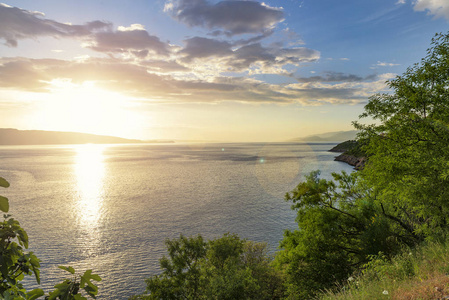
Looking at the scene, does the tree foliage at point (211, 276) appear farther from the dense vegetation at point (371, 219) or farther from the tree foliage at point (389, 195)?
the tree foliage at point (389, 195)

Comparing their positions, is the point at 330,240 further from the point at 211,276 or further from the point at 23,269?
the point at 23,269

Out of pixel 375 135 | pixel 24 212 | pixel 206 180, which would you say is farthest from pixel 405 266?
pixel 206 180

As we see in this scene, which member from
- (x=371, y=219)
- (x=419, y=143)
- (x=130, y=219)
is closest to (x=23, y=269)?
(x=419, y=143)

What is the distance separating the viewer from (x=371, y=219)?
2548cm

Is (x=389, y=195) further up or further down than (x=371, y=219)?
further up

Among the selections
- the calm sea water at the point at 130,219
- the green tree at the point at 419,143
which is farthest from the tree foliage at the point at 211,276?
the green tree at the point at 419,143

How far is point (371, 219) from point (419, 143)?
30.8 ft

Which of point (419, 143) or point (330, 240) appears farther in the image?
point (330, 240)

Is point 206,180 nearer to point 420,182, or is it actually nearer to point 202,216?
point 202,216

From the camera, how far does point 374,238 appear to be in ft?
78.4

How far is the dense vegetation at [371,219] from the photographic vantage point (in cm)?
1869

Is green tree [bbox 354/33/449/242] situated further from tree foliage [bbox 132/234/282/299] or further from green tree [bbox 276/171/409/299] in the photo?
tree foliage [bbox 132/234/282/299]

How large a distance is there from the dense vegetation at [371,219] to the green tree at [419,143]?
7 cm

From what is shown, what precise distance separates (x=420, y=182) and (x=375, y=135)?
4.70 metres
